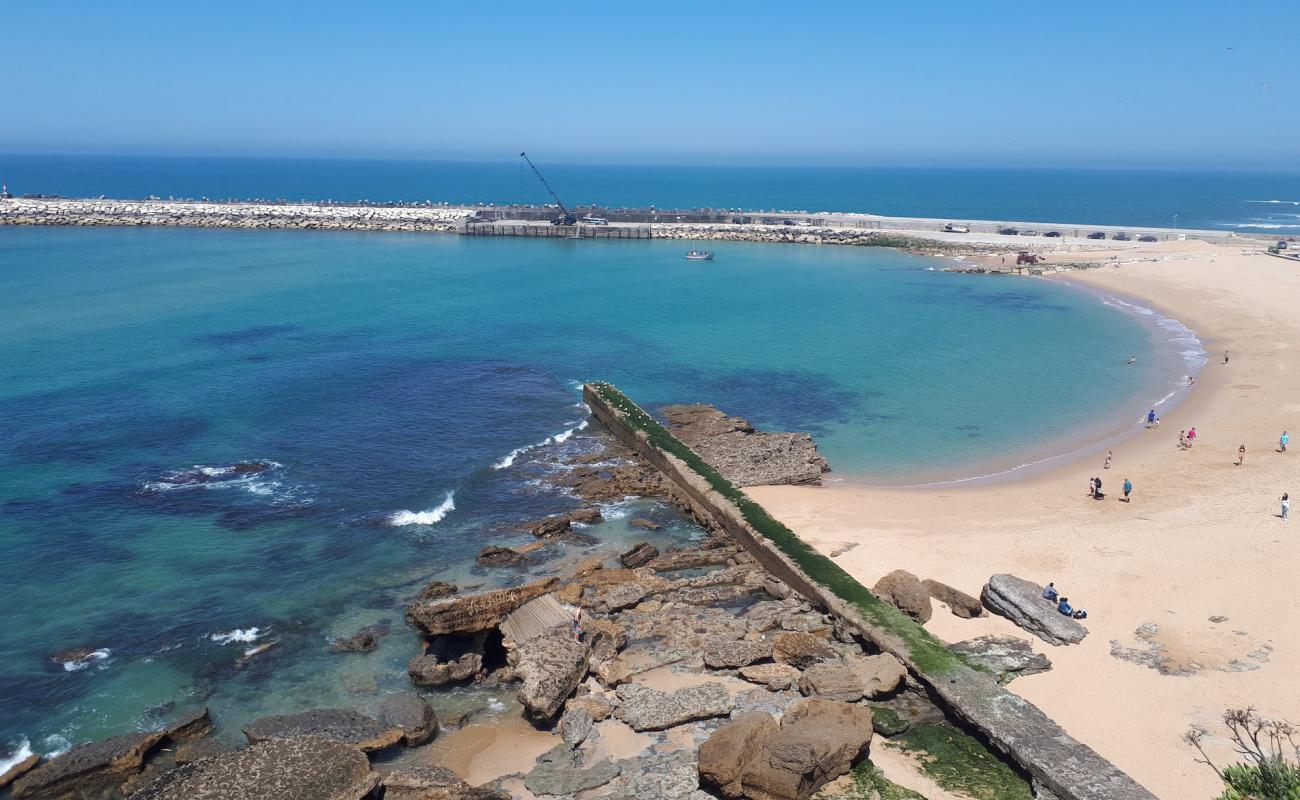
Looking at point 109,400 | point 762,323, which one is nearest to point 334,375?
point 109,400

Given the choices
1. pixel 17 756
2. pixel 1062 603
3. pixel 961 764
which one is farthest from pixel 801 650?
pixel 17 756

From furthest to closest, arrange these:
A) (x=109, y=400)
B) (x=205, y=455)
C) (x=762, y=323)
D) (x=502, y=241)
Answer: (x=502, y=241)
(x=762, y=323)
(x=109, y=400)
(x=205, y=455)

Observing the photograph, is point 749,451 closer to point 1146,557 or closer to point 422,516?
point 422,516

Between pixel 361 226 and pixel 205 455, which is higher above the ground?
pixel 361 226

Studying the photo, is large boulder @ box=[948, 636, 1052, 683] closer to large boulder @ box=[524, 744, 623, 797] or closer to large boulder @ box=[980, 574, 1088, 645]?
large boulder @ box=[980, 574, 1088, 645]

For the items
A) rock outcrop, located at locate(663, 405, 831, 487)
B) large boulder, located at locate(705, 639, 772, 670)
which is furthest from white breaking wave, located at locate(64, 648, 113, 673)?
rock outcrop, located at locate(663, 405, 831, 487)

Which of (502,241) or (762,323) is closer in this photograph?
(762,323)

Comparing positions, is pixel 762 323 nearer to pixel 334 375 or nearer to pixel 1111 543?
pixel 334 375
